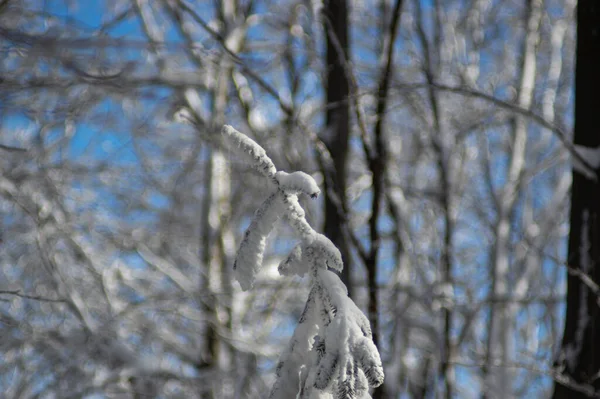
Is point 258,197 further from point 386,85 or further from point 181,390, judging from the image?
point 386,85

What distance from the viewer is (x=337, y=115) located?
361 centimetres

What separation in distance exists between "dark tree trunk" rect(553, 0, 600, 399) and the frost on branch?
1.66 meters

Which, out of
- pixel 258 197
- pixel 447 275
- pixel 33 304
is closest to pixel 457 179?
pixel 447 275

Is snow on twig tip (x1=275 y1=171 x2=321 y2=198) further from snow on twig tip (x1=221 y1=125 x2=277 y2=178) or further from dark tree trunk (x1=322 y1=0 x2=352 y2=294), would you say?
dark tree trunk (x1=322 y1=0 x2=352 y2=294)

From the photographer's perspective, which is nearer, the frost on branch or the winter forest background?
the frost on branch

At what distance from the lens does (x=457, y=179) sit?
709 centimetres

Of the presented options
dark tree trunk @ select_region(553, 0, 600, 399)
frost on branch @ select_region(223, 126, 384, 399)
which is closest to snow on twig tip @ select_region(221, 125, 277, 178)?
frost on branch @ select_region(223, 126, 384, 399)

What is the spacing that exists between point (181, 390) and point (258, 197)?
98.8 inches

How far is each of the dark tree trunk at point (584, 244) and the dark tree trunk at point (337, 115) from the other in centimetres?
120

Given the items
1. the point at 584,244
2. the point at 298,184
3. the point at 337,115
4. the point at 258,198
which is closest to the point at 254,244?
the point at 298,184

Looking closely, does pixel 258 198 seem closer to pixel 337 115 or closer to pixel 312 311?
pixel 337 115

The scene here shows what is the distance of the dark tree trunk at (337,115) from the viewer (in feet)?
11.5

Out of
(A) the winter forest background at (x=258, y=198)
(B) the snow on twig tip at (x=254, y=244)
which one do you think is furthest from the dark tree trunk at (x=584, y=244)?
(B) the snow on twig tip at (x=254, y=244)

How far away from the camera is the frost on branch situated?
3.98 feet
